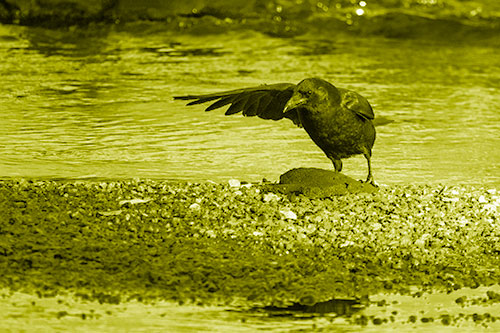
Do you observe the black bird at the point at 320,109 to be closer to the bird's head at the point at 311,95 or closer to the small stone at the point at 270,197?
the bird's head at the point at 311,95

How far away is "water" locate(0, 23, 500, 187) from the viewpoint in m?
8.61

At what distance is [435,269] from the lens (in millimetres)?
6211

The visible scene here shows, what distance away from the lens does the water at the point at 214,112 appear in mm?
8609

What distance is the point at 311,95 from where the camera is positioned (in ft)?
23.8

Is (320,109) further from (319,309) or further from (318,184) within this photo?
(319,309)

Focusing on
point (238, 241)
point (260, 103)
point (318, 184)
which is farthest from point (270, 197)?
point (238, 241)

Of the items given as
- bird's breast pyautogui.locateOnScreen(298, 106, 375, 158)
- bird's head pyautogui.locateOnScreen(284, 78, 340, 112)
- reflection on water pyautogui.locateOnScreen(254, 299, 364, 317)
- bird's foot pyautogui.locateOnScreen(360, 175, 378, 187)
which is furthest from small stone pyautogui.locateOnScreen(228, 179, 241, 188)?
reflection on water pyautogui.locateOnScreen(254, 299, 364, 317)

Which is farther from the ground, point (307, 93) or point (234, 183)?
point (307, 93)

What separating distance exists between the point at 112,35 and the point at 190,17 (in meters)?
1.32

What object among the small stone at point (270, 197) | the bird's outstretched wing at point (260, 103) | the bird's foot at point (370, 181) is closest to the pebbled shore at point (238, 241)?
the small stone at point (270, 197)

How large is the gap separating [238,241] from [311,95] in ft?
3.98

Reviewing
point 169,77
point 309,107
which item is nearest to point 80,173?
point 309,107

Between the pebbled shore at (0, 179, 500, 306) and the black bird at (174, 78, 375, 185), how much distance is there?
0.38 m

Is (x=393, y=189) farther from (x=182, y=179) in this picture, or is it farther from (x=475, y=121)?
(x=475, y=121)
